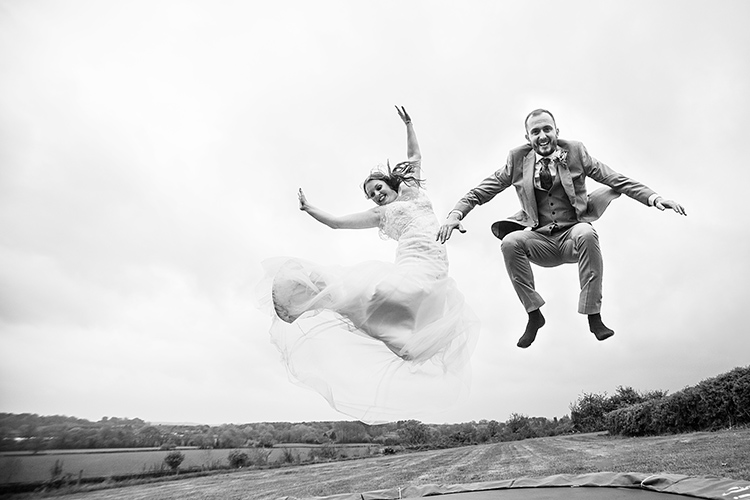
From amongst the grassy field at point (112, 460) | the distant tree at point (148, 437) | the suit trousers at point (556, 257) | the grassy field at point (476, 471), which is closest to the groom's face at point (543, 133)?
the suit trousers at point (556, 257)

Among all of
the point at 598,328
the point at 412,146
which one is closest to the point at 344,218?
the point at 412,146

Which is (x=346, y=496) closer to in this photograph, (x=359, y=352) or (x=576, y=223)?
(x=359, y=352)

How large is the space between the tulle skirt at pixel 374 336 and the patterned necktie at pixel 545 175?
0.71 metres

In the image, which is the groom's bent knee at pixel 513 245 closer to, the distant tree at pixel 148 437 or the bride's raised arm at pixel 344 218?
the bride's raised arm at pixel 344 218

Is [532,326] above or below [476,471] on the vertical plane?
above

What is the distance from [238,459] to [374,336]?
2105 centimetres

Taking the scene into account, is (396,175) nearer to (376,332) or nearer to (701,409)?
(376,332)

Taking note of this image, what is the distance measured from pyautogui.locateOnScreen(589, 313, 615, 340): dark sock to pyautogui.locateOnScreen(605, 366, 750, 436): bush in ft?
42.3

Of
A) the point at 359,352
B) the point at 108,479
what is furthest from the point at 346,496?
the point at 108,479

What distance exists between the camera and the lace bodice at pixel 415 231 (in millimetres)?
2643

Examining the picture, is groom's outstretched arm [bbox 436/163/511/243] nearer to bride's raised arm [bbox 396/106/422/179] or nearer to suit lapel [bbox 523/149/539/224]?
suit lapel [bbox 523/149/539/224]

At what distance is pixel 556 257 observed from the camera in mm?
2291

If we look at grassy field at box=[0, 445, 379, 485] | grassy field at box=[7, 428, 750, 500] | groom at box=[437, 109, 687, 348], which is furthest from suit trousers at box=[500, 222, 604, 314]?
grassy field at box=[0, 445, 379, 485]

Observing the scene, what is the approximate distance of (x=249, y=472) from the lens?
19.2m
